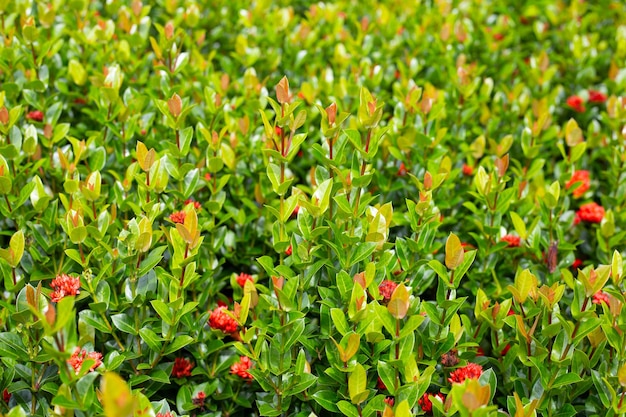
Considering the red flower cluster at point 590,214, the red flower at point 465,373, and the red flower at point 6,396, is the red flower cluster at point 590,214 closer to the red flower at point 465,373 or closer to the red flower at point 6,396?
the red flower at point 465,373

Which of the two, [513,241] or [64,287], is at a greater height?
[64,287]

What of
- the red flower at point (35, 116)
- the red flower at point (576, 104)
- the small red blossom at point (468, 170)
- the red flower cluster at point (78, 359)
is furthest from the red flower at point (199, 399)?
the red flower at point (576, 104)

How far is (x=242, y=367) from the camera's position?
6.94 ft

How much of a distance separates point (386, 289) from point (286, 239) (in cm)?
36

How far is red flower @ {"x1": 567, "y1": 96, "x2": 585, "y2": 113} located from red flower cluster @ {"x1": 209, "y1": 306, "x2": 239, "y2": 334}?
7.73 ft

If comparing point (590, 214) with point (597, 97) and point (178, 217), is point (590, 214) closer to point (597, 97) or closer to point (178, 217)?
point (597, 97)

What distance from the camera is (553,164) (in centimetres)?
327

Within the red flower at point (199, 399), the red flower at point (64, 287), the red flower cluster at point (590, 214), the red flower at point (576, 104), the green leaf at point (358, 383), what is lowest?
the red flower at point (199, 399)

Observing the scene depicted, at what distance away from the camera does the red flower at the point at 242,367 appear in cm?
210

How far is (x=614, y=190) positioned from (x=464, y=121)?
2.36 ft

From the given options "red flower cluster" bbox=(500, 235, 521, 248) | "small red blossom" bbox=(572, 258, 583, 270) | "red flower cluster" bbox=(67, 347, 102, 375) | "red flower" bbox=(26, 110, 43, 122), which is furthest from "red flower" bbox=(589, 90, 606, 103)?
"red flower cluster" bbox=(67, 347, 102, 375)

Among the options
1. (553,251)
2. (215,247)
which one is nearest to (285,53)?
(215,247)

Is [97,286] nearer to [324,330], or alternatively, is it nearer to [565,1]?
[324,330]

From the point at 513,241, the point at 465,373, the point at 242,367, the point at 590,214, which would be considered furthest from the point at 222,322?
the point at 590,214
